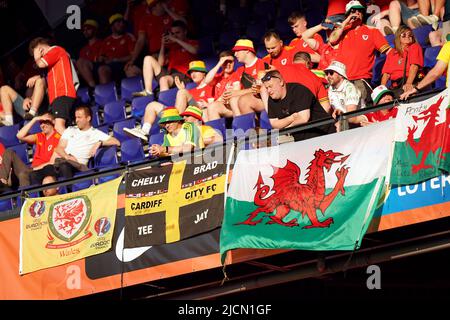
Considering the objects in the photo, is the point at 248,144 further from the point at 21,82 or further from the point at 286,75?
the point at 21,82

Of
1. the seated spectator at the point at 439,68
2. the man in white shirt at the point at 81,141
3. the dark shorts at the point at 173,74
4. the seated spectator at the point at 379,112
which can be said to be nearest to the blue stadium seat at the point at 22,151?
the man in white shirt at the point at 81,141

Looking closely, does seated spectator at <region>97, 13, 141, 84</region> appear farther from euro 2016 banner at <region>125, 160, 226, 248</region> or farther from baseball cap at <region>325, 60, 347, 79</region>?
baseball cap at <region>325, 60, 347, 79</region>

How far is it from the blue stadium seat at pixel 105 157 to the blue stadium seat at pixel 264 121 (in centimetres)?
224

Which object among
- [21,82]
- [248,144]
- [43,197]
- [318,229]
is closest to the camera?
[318,229]

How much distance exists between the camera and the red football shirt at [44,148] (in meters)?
15.4

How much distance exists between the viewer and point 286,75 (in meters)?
13.0

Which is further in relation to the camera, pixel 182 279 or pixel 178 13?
pixel 178 13

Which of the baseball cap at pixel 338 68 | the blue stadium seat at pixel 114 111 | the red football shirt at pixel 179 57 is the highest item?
the red football shirt at pixel 179 57

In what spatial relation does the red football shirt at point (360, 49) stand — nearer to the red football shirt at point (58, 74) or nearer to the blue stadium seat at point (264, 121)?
the blue stadium seat at point (264, 121)

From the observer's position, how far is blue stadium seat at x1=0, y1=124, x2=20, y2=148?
17.2 metres
